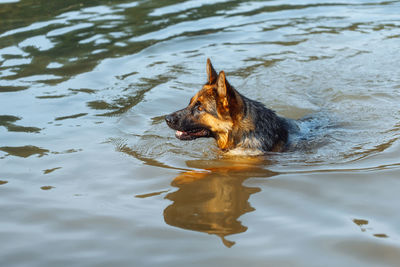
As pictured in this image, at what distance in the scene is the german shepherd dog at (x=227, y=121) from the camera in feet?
22.8

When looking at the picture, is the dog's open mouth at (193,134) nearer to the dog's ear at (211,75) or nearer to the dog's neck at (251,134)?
the dog's neck at (251,134)

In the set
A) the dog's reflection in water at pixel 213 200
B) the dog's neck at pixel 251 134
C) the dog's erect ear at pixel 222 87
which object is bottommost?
the dog's reflection in water at pixel 213 200

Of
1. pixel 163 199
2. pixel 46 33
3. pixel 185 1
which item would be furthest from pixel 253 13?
pixel 163 199

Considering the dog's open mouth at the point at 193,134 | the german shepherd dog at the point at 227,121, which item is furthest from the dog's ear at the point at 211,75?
the dog's open mouth at the point at 193,134

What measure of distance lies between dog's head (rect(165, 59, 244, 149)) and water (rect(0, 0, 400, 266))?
0.42m

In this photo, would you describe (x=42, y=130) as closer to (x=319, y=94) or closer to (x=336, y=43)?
(x=319, y=94)

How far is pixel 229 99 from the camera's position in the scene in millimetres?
6848

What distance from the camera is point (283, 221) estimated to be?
5078 millimetres

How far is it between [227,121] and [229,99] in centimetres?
31

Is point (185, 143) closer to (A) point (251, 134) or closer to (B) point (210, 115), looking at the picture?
(B) point (210, 115)

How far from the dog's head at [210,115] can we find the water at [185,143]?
42 cm

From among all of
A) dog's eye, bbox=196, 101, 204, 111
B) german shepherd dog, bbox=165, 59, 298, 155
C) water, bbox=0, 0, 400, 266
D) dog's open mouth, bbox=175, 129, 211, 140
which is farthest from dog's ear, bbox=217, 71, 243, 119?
water, bbox=0, 0, 400, 266

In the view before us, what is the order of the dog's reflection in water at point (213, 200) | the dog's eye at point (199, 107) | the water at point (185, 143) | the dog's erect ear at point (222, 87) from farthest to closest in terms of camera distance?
the dog's eye at point (199, 107)
the dog's erect ear at point (222, 87)
the dog's reflection in water at point (213, 200)
the water at point (185, 143)

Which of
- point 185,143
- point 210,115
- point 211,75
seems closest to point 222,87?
point 211,75
